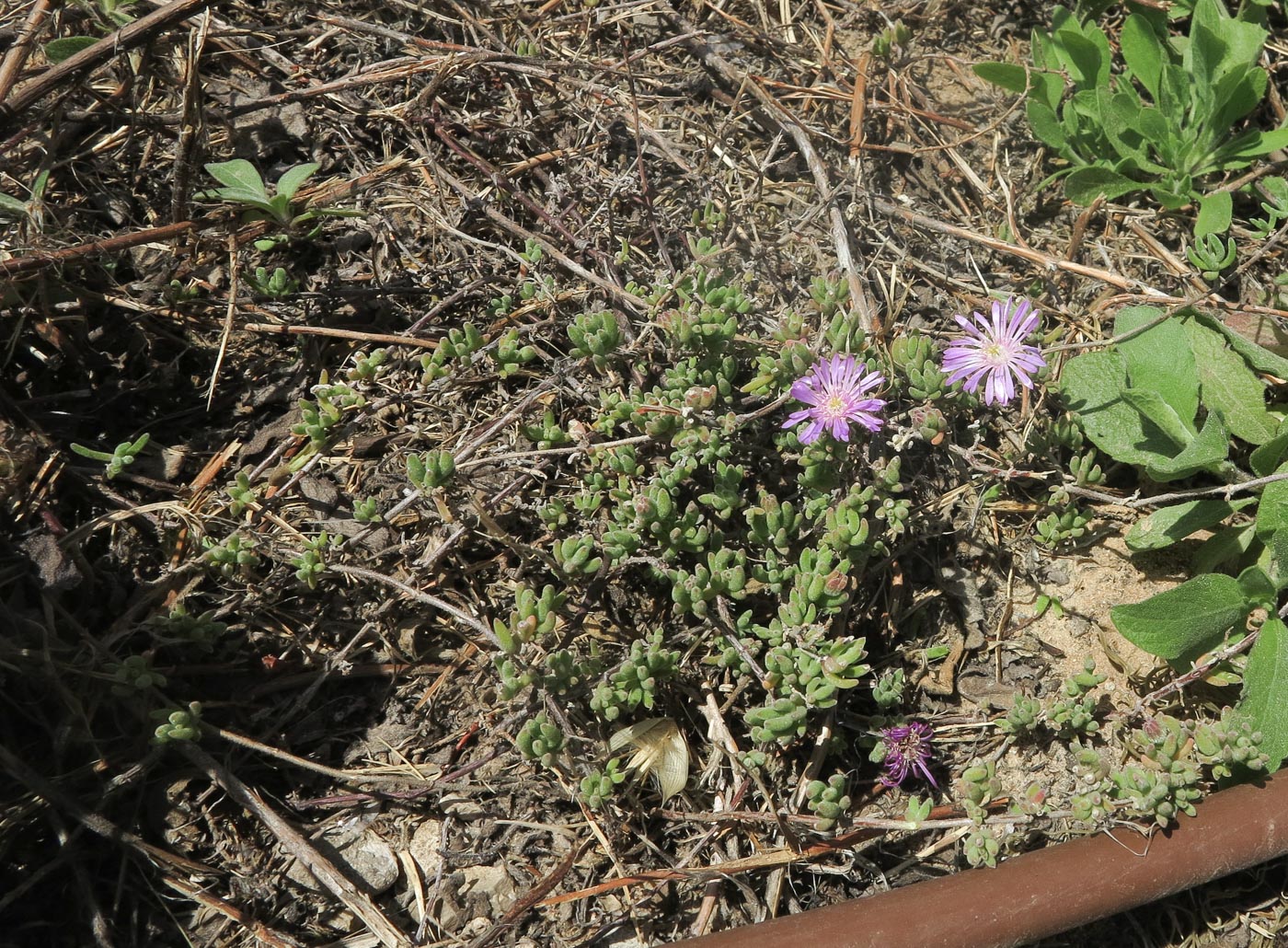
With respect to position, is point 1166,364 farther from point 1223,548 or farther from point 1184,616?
point 1184,616

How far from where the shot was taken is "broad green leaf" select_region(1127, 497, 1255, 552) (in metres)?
2.12

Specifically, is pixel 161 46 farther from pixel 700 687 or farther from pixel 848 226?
pixel 700 687

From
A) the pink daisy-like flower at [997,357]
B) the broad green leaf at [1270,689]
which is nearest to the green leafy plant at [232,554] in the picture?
the pink daisy-like flower at [997,357]

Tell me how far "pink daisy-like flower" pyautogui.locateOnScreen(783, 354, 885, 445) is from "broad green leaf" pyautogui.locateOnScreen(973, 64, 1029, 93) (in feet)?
3.70

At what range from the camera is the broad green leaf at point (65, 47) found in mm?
2207

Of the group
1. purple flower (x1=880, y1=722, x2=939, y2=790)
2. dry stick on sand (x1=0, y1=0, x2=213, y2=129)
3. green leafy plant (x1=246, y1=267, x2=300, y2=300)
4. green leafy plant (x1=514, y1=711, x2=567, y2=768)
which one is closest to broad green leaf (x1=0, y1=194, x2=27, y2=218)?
dry stick on sand (x1=0, y1=0, x2=213, y2=129)

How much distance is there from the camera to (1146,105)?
269cm

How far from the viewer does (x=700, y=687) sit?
2.03 metres

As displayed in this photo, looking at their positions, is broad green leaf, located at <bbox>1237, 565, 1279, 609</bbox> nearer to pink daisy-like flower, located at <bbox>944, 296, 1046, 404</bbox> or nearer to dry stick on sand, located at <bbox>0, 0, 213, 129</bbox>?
pink daisy-like flower, located at <bbox>944, 296, 1046, 404</bbox>

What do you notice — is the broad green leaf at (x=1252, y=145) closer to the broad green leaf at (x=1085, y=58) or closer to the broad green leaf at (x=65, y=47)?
the broad green leaf at (x=1085, y=58)

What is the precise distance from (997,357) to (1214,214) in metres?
0.84

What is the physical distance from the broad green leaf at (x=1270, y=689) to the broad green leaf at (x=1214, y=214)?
98cm

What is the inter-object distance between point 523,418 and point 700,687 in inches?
26.8

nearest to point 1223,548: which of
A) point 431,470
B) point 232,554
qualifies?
point 431,470
